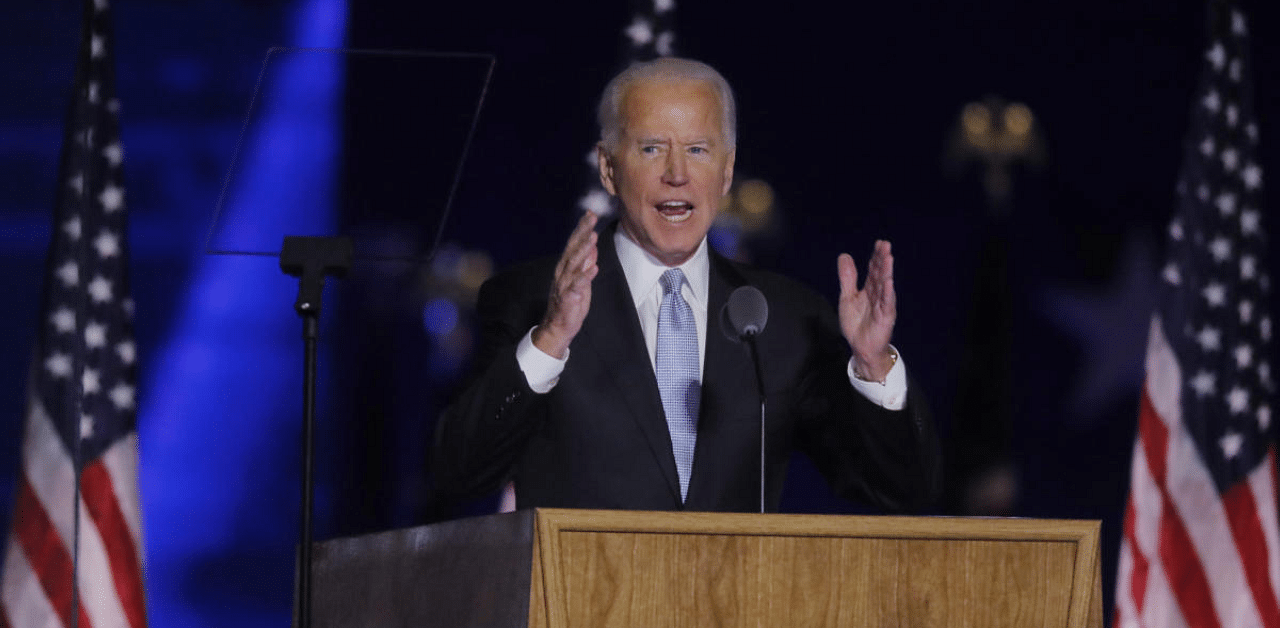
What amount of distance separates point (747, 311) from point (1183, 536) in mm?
2853

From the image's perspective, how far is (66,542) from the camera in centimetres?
386

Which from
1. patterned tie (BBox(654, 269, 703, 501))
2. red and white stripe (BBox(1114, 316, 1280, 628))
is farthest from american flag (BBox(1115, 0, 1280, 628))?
patterned tie (BBox(654, 269, 703, 501))

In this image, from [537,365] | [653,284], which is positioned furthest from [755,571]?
[653,284]

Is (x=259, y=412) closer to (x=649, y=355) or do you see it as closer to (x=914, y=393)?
(x=649, y=355)

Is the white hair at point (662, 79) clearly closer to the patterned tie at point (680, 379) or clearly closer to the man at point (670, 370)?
the man at point (670, 370)

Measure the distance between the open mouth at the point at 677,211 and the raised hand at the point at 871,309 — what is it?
0.41 m

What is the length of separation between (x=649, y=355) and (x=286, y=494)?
234 centimetres

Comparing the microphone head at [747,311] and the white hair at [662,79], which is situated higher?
the white hair at [662,79]

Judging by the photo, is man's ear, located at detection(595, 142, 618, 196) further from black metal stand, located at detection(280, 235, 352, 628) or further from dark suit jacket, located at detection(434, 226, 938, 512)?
black metal stand, located at detection(280, 235, 352, 628)

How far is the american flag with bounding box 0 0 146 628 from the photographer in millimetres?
3838

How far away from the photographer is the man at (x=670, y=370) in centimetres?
203

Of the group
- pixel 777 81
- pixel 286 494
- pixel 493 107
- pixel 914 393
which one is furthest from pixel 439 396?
pixel 914 393

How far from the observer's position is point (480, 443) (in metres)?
2.05

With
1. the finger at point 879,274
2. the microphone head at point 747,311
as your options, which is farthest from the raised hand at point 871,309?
the microphone head at point 747,311
